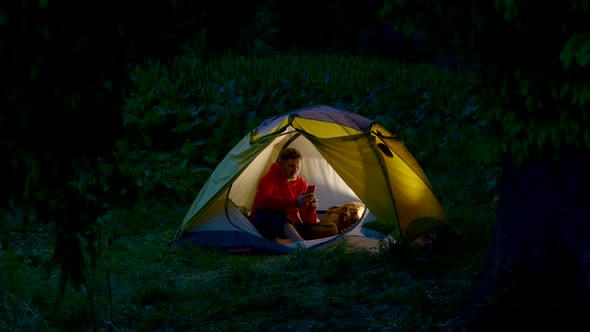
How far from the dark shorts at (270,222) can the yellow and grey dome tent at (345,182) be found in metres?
0.10

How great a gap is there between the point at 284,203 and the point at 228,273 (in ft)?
3.88

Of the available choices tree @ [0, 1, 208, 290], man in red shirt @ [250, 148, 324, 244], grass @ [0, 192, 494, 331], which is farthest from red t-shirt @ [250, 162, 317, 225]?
tree @ [0, 1, 208, 290]

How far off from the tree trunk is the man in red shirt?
8.96 feet

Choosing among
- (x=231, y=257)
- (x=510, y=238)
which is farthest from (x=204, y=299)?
(x=510, y=238)

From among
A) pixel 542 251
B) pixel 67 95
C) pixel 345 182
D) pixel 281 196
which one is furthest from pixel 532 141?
pixel 281 196

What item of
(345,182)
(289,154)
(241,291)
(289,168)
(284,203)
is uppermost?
(289,154)

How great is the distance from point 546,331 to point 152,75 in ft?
29.5

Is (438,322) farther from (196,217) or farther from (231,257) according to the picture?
(196,217)

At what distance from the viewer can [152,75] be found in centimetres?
1202

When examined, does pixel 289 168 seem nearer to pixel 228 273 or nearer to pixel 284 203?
pixel 284 203

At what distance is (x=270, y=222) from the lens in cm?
679

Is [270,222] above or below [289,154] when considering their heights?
below

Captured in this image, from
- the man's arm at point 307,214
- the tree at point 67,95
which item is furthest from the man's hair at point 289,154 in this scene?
the tree at point 67,95

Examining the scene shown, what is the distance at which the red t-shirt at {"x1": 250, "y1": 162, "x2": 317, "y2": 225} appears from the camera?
6824 mm
